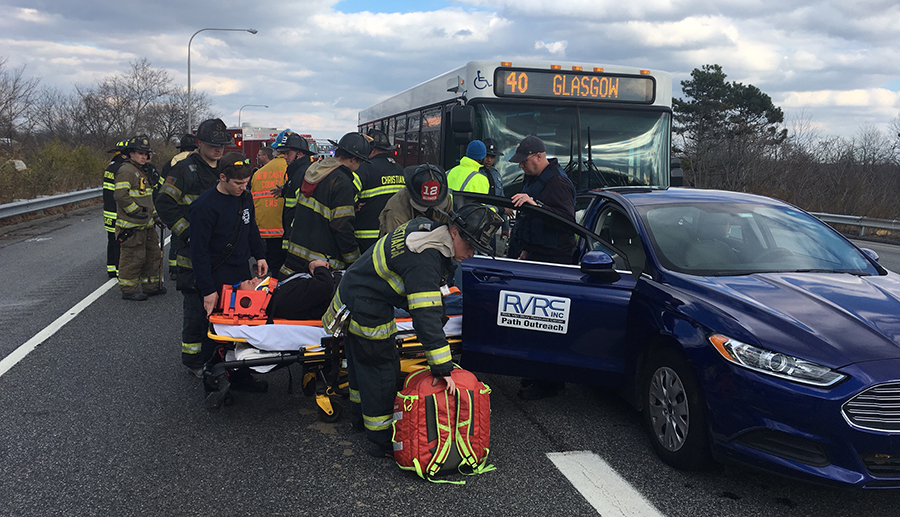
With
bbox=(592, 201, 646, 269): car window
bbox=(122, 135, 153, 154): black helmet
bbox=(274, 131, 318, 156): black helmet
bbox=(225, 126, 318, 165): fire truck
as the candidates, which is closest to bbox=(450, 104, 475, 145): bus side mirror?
bbox=(274, 131, 318, 156): black helmet

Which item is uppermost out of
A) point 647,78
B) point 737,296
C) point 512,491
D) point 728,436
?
point 647,78

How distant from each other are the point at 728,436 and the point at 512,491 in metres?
1.12

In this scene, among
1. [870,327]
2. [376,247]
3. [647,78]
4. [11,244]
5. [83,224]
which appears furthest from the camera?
[83,224]

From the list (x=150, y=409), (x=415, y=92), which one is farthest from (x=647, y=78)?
(x=150, y=409)

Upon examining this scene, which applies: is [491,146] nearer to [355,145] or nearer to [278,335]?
[355,145]

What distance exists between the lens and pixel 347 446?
163 inches

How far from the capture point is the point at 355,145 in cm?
559

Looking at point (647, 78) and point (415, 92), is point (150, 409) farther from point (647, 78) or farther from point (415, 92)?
point (415, 92)

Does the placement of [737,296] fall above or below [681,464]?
above

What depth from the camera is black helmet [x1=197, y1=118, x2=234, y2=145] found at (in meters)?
5.57

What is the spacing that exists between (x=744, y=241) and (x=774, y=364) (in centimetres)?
150

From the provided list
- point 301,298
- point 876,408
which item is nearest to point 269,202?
point 301,298

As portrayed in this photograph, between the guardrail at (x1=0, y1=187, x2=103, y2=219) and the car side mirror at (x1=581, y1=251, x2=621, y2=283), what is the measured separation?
1368 centimetres

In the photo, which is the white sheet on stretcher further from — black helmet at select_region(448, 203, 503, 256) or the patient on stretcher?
black helmet at select_region(448, 203, 503, 256)
